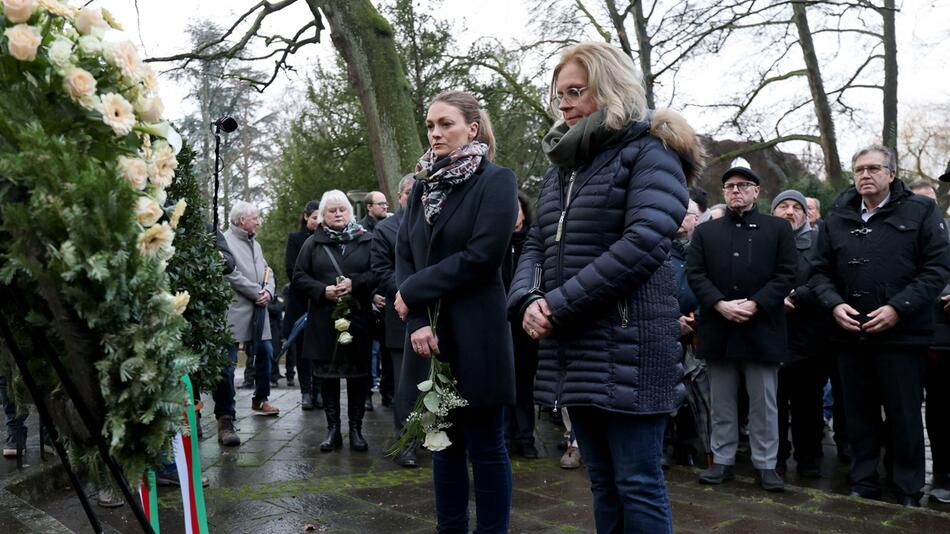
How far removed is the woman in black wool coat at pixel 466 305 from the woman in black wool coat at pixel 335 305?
10.0 ft

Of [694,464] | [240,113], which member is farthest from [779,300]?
[240,113]

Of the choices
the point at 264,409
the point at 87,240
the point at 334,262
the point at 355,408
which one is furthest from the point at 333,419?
the point at 87,240

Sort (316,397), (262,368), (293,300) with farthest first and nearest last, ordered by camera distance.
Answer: (316,397), (293,300), (262,368)

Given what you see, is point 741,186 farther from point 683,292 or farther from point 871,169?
point 683,292

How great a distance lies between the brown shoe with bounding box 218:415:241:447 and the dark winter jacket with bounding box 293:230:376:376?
3.02 feet

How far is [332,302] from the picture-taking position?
7078mm

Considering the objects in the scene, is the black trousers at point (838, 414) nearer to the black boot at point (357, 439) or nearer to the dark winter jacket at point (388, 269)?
the dark winter jacket at point (388, 269)

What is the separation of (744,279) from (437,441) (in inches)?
126

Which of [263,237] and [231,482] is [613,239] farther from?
[263,237]

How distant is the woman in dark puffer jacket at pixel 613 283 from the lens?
3080mm

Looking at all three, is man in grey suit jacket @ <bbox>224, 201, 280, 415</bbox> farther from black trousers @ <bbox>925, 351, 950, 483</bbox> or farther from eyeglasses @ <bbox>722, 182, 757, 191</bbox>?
black trousers @ <bbox>925, 351, 950, 483</bbox>

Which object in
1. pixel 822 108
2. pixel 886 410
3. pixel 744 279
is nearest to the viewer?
pixel 886 410

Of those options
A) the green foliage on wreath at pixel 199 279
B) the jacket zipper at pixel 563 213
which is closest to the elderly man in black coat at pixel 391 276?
the green foliage on wreath at pixel 199 279

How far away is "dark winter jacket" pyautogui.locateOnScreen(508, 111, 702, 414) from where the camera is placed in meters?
3.07
